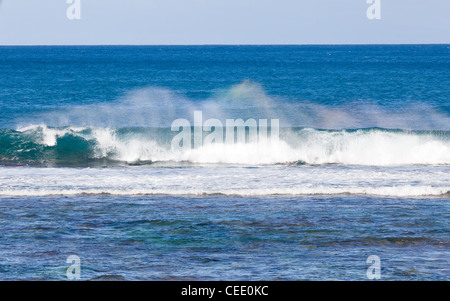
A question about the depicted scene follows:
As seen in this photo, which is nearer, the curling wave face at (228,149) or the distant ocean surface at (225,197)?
the distant ocean surface at (225,197)

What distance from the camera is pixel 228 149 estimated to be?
26.4 m

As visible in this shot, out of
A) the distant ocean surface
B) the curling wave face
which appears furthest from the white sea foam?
the curling wave face

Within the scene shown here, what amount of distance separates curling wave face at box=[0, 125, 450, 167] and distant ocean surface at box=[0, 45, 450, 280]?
0.27 ft

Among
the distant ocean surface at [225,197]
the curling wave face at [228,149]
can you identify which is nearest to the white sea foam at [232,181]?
the distant ocean surface at [225,197]

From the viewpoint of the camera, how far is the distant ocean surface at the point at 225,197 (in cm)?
1087

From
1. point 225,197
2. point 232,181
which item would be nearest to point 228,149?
point 232,181

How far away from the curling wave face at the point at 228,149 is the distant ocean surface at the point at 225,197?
81 mm

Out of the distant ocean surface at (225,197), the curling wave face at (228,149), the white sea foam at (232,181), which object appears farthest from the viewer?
the curling wave face at (228,149)

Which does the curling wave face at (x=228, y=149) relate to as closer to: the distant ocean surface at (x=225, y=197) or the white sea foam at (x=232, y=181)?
the distant ocean surface at (x=225, y=197)

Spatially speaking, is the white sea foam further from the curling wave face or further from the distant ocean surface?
the curling wave face

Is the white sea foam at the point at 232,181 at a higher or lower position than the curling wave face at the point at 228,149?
lower

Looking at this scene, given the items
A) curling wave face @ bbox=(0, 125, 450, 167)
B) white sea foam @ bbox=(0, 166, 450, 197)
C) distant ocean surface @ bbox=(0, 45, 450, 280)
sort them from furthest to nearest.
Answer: curling wave face @ bbox=(0, 125, 450, 167) → white sea foam @ bbox=(0, 166, 450, 197) → distant ocean surface @ bbox=(0, 45, 450, 280)

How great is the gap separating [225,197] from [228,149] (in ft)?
31.3

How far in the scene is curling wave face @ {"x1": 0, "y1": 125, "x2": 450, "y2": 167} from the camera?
2552cm
